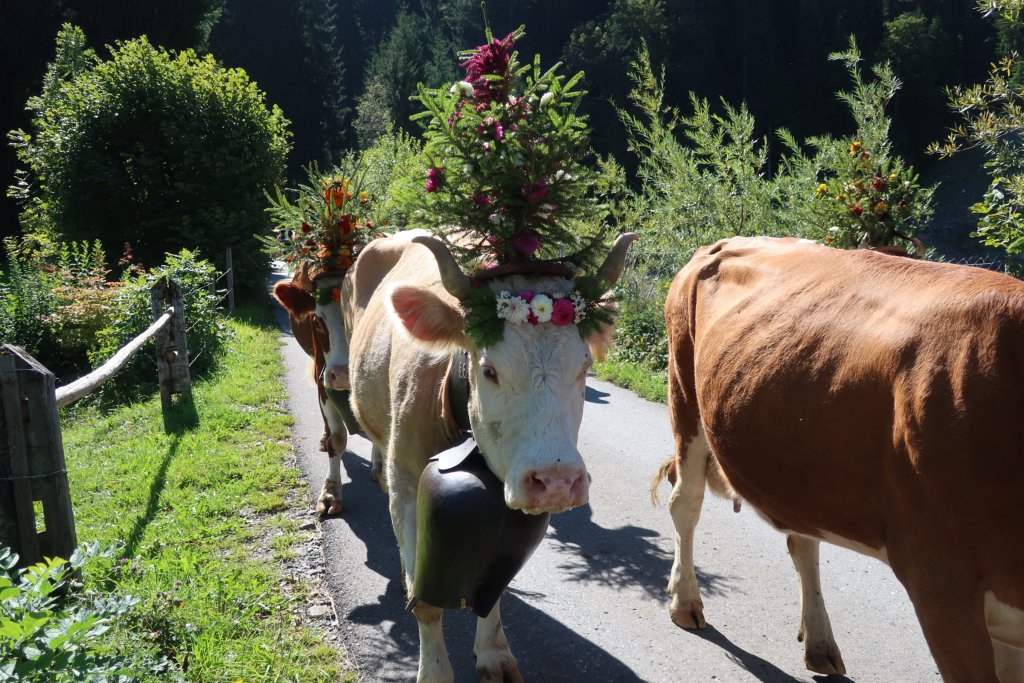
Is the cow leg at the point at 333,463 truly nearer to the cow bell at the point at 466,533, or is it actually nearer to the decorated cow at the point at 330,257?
the decorated cow at the point at 330,257

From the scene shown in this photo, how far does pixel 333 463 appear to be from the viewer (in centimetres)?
580

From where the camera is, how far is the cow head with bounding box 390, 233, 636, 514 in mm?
2580

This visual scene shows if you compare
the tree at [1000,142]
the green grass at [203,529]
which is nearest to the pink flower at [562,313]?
the green grass at [203,529]

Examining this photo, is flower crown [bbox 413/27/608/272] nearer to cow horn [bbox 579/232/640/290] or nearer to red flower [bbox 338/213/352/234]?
cow horn [bbox 579/232/640/290]

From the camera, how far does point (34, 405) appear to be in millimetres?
3762

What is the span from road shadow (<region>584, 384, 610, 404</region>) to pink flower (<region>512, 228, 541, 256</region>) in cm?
614

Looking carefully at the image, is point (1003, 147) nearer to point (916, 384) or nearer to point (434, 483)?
point (916, 384)

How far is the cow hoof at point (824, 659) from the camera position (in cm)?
360

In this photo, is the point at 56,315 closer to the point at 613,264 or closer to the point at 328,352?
the point at 328,352

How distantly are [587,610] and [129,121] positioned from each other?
19768 millimetres

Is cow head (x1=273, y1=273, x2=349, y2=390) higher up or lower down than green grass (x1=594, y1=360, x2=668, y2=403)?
higher up

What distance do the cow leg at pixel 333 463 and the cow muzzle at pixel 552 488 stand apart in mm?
3326

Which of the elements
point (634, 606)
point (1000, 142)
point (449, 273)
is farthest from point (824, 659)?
point (1000, 142)

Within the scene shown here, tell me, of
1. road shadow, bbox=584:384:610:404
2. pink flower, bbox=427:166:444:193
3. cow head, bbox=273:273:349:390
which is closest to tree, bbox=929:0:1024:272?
pink flower, bbox=427:166:444:193
